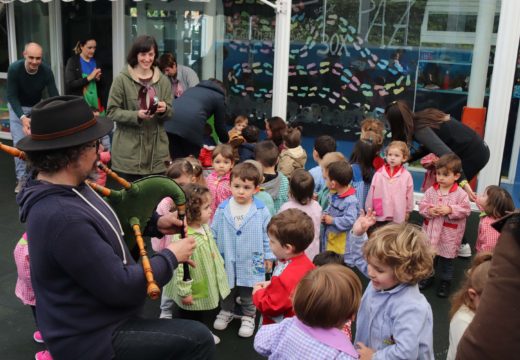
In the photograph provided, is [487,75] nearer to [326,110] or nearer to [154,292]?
[326,110]

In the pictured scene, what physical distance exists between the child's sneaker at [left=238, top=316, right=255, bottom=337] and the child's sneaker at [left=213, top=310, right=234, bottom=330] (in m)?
0.12

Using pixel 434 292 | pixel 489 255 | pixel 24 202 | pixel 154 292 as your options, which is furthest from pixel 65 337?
pixel 434 292

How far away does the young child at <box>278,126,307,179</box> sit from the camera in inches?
207

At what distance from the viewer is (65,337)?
223cm

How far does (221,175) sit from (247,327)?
130 cm

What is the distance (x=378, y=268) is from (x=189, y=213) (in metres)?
1.39

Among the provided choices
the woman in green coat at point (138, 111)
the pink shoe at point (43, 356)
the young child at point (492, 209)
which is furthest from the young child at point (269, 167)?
the pink shoe at point (43, 356)

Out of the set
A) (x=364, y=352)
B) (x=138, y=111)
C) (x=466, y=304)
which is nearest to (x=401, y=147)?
(x=138, y=111)

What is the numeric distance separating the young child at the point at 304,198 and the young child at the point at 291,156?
114 cm

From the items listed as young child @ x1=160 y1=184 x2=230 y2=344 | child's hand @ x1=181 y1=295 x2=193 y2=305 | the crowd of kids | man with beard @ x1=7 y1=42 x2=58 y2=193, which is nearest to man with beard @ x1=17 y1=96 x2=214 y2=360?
the crowd of kids

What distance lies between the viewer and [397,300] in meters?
2.46

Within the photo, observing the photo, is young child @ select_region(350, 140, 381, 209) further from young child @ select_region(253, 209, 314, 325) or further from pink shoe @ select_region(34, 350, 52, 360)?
pink shoe @ select_region(34, 350, 52, 360)

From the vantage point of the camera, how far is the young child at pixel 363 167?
4.88m

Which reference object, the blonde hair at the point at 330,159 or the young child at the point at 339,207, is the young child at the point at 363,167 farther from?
the young child at the point at 339,207
